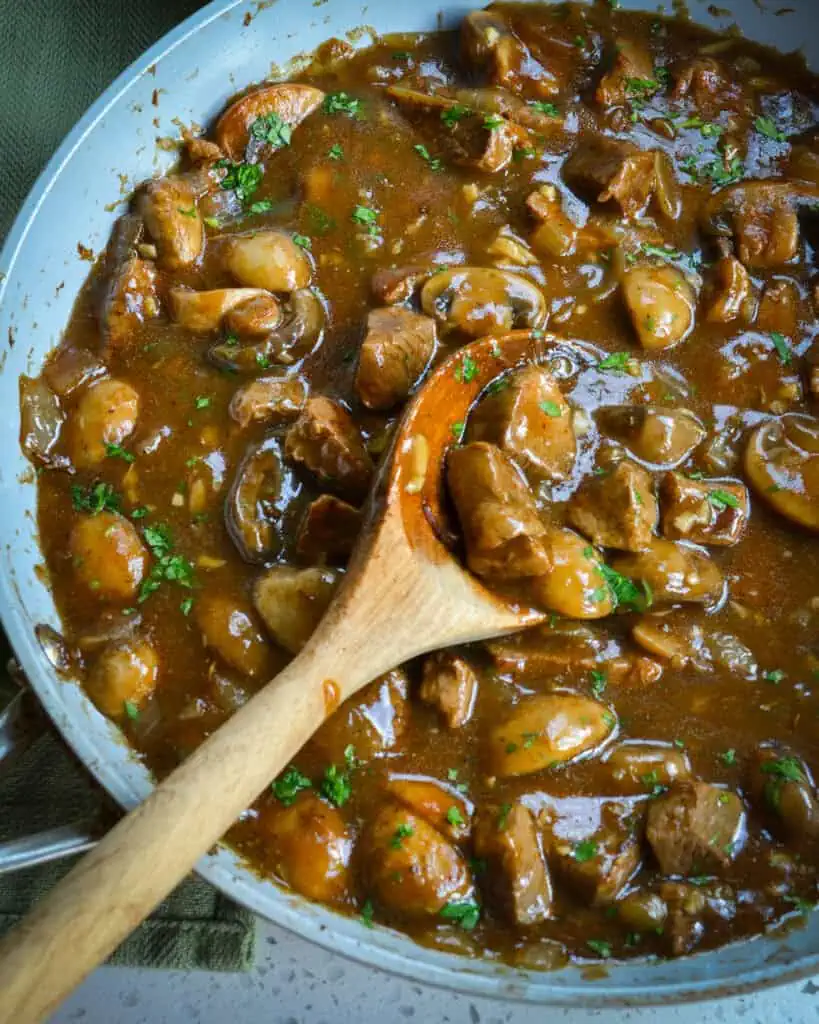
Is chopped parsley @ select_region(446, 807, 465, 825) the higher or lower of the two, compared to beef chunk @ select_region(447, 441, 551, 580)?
lower

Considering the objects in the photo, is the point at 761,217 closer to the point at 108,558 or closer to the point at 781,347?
the point at 781,347

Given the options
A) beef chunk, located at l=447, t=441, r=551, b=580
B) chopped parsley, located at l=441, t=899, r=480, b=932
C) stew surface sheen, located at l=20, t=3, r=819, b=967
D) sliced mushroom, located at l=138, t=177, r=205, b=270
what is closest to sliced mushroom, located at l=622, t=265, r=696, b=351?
stew surface sheen, located at l=20, t=3, r=819, b=967

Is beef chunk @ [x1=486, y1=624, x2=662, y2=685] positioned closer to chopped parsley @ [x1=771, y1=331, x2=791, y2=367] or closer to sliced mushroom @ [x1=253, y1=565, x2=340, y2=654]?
sliced mushroom @ [x1=253, y1=565, x2=340, y2=654]

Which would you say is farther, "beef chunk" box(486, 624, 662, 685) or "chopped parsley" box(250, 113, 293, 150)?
"chopped parsley" box(250, 113, 293, 150)

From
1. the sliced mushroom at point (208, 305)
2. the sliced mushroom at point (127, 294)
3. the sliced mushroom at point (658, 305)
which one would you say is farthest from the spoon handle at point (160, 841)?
the sliced mushroom at point (658, 305)

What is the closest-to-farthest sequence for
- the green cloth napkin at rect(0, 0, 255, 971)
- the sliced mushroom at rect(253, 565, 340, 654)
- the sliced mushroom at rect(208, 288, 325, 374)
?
the sliced mushroom at rect(253, 565, 340, 654), the green cloth napkin at rect(0, 0, 255, 971), the sliced mushroom at rect(208, 288, 325, 374)

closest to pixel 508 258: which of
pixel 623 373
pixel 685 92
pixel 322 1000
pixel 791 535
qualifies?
pixel 623 373

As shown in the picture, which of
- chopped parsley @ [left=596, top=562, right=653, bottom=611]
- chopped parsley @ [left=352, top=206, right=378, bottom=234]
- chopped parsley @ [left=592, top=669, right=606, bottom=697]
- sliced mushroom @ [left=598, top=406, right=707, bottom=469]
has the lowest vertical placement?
chopped parsley @ [left=592, top=669, right=606, bottom=697]
